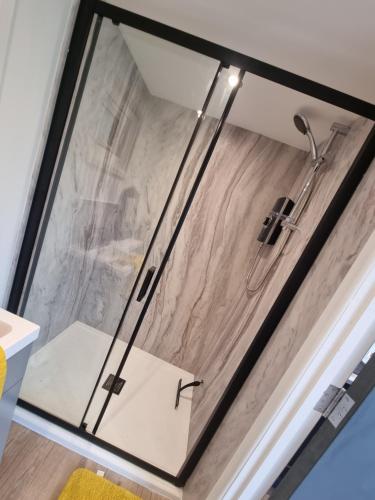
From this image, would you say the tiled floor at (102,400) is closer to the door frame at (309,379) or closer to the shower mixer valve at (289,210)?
the door frame at (309,379)

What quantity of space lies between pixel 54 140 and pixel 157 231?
2.46 feet

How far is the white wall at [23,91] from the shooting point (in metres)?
0.94

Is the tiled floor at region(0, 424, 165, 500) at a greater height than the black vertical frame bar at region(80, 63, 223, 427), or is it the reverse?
the black vertical frame bar at region(80, 63, 223, 427)

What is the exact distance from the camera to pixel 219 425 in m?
1.42

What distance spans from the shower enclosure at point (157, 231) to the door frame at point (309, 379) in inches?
17.1

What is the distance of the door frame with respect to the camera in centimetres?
77

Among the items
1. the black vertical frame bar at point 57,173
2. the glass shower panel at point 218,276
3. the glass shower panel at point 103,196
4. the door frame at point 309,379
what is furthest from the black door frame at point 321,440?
the black vertical frame bar at point 57,173

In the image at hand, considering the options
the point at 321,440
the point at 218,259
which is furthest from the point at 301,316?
the point at 218,259

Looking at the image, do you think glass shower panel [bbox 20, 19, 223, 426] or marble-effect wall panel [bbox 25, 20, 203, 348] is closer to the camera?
glass shower panel [bbox 20, 19, 223, 426]

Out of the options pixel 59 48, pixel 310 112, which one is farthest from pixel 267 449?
pixel 59 48

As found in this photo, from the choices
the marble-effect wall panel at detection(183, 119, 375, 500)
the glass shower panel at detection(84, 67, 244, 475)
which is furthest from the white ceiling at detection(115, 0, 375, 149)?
the marble-effect wall panel at detection(183, 119, 375, 500)

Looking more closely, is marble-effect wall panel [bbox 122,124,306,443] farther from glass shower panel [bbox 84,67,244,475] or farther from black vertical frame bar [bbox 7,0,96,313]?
black vertical frame bar [bbox 7,0,96,313]

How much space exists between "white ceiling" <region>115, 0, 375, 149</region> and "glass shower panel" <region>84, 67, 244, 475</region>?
18 centimetres

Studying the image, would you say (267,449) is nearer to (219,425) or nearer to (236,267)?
(219,425)
